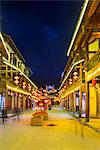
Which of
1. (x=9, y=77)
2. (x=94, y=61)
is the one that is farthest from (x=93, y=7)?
(x=9, y=77)

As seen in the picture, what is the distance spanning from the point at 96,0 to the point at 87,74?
484 inches

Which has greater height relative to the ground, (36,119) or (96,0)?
(96,0)

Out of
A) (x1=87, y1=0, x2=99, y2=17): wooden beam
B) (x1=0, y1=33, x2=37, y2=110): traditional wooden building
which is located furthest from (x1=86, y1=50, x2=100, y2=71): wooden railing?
(x1=0, y1=33, x2=37, y2=110): traditional wooden building

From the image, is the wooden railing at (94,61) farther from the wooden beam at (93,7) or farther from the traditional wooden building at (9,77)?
the traditional wooden building at (9,77)

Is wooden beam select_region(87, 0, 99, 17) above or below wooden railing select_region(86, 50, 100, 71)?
above

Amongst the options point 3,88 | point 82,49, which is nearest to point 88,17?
point 82,49

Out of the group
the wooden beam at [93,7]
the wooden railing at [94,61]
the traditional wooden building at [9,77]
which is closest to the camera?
the wooden beam at [93,7]

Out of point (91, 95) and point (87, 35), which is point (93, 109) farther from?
point (87, 35)

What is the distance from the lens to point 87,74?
2992cm

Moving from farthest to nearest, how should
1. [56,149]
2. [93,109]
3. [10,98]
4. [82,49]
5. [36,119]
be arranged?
[10,98]
[93,109]
[82,49]
[36,119]
[56,149]

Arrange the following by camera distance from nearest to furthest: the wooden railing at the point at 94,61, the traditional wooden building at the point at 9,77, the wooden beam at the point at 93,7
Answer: the wooden beam at the point at 93,7 → the wooden railing at the point at 94,61 → the traditional wooden building at the point at 9,77

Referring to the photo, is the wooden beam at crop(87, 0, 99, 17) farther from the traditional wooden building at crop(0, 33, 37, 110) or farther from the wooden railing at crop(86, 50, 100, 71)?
the traditional wooden building at crop(0, 33, 37, 110)

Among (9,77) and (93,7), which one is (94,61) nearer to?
(93,7)

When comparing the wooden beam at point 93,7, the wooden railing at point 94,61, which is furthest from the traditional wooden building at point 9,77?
the wooden beam at point 93,7
